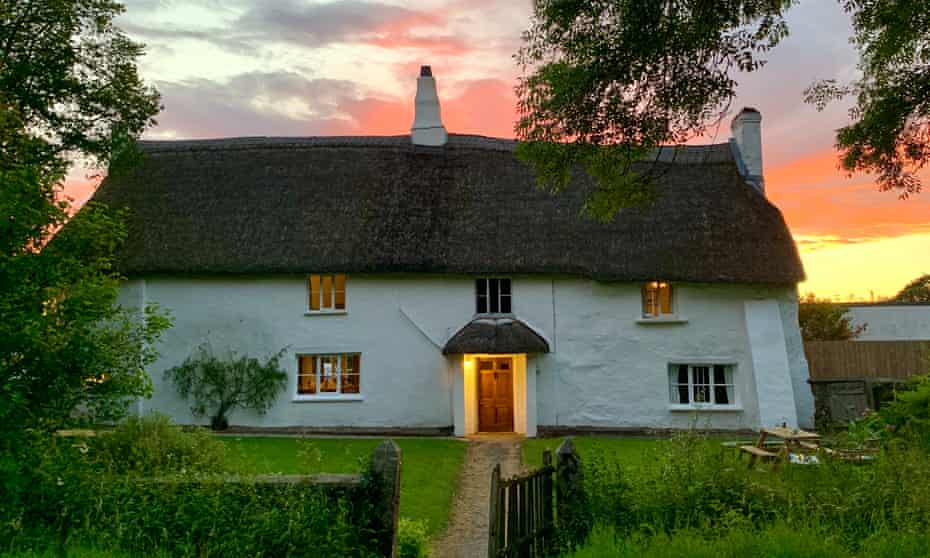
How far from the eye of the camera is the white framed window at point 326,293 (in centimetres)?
2243

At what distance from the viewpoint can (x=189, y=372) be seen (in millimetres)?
A: 22125

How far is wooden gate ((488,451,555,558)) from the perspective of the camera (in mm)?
7199

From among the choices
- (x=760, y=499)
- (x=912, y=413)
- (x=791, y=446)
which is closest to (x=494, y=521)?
(x=760, y=499)

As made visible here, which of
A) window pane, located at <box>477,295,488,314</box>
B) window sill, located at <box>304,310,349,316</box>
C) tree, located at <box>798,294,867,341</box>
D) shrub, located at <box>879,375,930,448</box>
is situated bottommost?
shrub, located at <box>879,375,930,448</box>

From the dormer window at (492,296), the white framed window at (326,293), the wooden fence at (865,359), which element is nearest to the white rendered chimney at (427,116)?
the dormer window at (492,296)

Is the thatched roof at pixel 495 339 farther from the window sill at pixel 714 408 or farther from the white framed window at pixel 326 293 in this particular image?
the window sill at pixel 714 408

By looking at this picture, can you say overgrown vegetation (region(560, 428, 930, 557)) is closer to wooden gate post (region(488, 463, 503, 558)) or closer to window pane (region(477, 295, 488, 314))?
wooden gate post (region(488, 463, 503, 558))

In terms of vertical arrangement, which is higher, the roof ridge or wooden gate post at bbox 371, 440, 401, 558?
the roof ridge

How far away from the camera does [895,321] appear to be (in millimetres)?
41406

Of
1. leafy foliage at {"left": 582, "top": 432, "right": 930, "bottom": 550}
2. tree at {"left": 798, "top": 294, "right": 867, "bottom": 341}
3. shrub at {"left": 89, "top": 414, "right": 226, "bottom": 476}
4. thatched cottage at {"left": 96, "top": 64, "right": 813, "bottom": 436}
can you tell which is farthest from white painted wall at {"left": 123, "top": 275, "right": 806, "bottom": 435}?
tree at {"left": 798, "top": 294, "right": 867, "bottom": 341}

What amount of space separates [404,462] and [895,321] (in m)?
34.5

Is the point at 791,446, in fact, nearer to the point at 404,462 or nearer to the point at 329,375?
the point at 404,462

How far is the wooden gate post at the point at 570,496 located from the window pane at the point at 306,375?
A: 1492 centimetres

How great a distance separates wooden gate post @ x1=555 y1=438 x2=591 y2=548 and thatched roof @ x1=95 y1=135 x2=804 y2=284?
13.4 m
